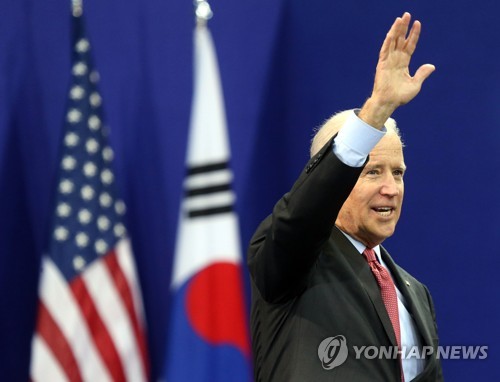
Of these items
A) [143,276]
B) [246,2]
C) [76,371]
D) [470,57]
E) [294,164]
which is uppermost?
[246,2]

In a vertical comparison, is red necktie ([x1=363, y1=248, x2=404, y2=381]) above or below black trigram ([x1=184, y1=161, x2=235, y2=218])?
below

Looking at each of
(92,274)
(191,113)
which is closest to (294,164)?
(191,113)

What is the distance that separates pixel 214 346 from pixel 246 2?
4.53 feet

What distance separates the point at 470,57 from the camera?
3.57 metres

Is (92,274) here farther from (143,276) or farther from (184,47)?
(184,47)

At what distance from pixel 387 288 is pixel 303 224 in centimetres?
43

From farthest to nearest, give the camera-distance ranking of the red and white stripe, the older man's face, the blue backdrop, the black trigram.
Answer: the blue backdrop → the black trigram → the red and white stripe → the older man's face

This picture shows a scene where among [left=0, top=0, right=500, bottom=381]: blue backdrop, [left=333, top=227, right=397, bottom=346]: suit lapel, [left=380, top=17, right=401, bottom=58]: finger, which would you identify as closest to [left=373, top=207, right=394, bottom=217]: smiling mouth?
[left=333, top=227, right=397, bottom=346]: suit lapel

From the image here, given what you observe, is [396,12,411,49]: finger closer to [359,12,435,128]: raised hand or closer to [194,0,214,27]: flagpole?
[359,12,435,128]: raised hand

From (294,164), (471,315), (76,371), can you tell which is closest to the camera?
(76,371)

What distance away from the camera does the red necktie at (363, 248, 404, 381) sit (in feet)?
7.13

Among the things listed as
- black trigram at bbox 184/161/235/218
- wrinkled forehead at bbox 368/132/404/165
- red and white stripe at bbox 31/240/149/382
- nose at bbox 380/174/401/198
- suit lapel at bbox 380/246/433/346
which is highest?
wrinkled forehead at bbox 368/132/404/165

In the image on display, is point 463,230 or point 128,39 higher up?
point 128,39

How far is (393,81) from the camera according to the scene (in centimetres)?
195
